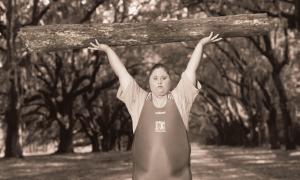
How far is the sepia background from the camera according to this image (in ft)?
62.6

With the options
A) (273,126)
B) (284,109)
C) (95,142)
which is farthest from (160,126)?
(95,142)

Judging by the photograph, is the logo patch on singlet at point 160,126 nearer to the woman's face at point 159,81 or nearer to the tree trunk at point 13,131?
the woman's face at point 159,81

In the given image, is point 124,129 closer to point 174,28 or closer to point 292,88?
point 292,88

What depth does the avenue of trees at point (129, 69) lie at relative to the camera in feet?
73.9

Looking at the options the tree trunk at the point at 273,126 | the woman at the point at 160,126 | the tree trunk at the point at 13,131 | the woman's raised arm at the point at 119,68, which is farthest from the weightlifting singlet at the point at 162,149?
the tree trunk at the point at 273,126

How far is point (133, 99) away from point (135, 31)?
69cm

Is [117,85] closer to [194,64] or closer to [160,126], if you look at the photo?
[194,64]

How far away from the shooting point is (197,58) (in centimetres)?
460

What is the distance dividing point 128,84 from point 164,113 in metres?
0.41

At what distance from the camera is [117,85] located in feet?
117

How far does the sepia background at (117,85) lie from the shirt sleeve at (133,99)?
912 centimetres

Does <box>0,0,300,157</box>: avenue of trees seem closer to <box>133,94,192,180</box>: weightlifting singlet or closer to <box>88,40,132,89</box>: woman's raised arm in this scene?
<box>88,40,132,89</box>: woman's raised arm

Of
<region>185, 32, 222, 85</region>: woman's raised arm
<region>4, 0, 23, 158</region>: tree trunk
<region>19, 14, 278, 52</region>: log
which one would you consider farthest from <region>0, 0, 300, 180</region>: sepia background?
<region>185, 32, 222, 85</region>: woman's raised arm

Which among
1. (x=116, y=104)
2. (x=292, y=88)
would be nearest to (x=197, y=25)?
(x=292, y=88)
